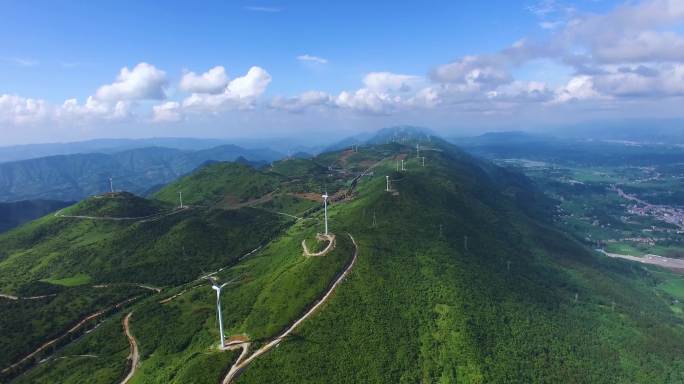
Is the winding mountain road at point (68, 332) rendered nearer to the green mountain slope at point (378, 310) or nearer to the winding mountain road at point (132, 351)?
the green mountain slope at point (378, 310)

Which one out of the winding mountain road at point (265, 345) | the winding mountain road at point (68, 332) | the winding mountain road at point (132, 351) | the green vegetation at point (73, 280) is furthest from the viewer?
the green vegetation at point (73, 280)

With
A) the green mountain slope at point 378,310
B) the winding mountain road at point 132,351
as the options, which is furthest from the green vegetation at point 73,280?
the winding mountain road at point 132,351

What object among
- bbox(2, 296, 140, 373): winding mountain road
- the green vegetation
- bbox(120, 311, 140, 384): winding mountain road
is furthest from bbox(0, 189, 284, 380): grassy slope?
bbox(120, 311, 140, 384): winding mountain road

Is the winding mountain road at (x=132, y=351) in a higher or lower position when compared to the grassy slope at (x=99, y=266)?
lower

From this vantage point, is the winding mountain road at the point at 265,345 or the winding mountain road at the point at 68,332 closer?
the winding mountain road at the point at 265,345

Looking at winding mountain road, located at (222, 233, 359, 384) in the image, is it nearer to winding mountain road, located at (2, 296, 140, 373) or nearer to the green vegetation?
winding mountain road, located at (2, 296, 140, 373)

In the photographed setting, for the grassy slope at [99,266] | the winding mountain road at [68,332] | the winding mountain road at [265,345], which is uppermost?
the winding mountain road at [265,345]

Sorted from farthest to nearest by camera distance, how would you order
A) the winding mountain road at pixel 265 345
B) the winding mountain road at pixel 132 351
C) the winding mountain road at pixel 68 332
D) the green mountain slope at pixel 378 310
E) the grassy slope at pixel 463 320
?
the winding mountain road at pixel 68 332
the winding mountain road at pixel 132 351
the green mountain slope at pixel 378 310
the grassy slope at pixel 463 320
the winding mountain road at pixel 265 345

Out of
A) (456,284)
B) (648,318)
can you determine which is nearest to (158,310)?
(456,284)

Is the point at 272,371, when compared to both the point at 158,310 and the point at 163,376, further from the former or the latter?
the point at 158,310
